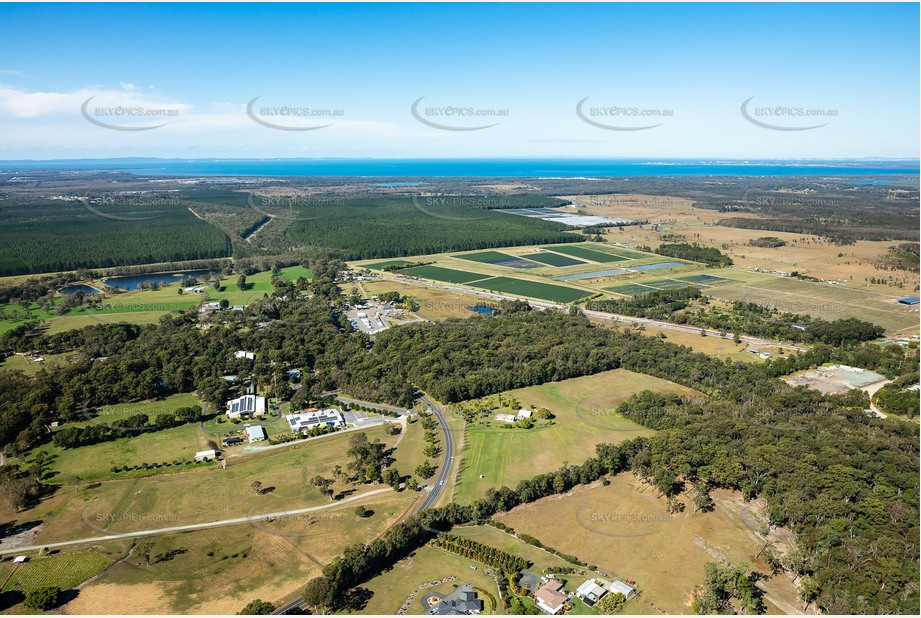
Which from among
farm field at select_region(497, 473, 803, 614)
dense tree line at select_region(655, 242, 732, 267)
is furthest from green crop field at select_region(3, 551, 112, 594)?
dense tree line at select_region(655, 242, 732, 267)

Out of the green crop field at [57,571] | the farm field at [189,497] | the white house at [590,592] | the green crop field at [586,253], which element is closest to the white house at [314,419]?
the farm field at [189,497]

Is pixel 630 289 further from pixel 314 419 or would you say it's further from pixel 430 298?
pixel 314 419

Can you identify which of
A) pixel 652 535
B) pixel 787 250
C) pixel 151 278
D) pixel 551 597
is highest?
pixel 787 250

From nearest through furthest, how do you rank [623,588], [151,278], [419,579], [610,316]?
[623,588] < [419,579] < [610,316] < [151,278]

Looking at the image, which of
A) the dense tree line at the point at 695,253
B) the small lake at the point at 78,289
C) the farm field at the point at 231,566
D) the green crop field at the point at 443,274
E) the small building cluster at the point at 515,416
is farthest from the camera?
the dense tree line at the point at 695,253

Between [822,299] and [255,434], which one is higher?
[822,299]

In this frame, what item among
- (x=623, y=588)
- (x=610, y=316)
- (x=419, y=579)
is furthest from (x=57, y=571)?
(x=610, y=316)

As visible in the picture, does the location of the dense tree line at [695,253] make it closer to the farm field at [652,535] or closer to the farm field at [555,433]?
the farm field at [555,433]
